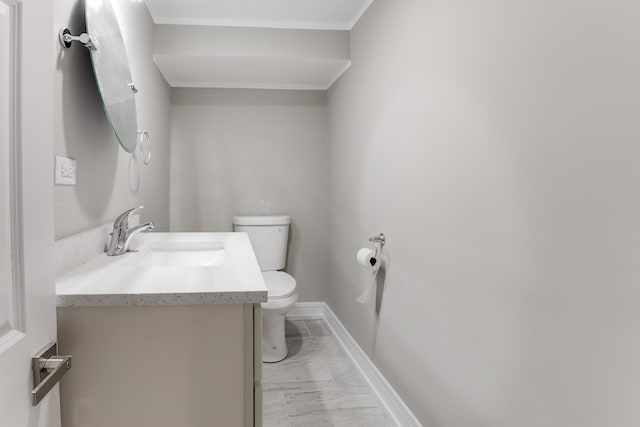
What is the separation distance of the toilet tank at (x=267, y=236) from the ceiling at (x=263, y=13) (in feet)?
4.58

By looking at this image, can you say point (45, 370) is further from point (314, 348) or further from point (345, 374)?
point (314, 348)

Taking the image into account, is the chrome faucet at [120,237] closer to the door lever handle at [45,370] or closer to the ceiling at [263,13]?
the door lever handle at [45,370]

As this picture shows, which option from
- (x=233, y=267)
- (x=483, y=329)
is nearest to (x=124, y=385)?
(x=233, y=267)

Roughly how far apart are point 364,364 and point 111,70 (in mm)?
1982

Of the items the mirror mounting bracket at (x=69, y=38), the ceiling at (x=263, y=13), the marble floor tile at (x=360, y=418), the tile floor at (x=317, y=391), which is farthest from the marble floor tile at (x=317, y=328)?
the mirror mounting bracket at (x=69, y=38)

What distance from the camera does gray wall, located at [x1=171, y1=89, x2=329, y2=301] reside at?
3.19 metres

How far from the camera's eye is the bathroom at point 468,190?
776 millimetres

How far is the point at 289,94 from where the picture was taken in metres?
3.31

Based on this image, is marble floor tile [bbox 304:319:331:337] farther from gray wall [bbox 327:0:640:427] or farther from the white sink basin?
the white sink basin

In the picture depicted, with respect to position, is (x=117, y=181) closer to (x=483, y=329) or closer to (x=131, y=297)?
(x=131, y=297)

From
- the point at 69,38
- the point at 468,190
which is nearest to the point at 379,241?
the point at 468,190

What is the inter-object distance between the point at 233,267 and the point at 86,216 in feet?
2.03

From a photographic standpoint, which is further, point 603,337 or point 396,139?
point 396,139

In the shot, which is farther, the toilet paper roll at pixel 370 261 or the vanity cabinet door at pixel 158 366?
the toilet paper roll at pixel 370 261
